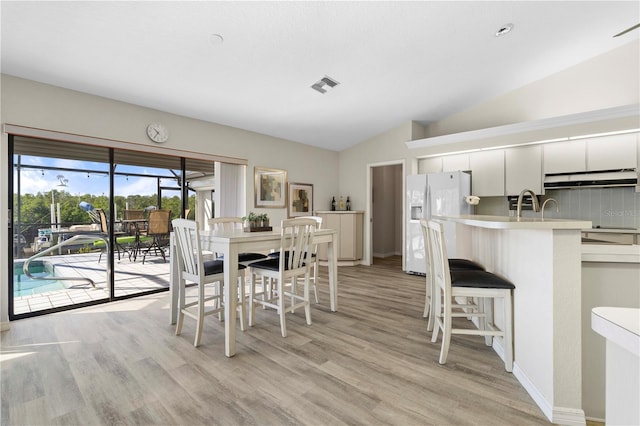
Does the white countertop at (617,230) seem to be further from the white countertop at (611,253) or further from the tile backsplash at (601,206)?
the white countertop at (611,253)

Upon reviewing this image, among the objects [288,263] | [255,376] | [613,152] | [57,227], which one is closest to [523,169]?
[613,152]

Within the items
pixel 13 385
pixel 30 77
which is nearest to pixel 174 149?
pixel 30 77

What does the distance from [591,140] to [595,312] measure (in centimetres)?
412

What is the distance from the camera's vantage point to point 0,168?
265 cm

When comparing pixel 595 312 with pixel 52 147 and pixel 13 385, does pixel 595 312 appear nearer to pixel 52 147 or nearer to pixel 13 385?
pixel 13 385

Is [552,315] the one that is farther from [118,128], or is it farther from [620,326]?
[118,128]

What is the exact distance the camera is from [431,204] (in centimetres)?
457

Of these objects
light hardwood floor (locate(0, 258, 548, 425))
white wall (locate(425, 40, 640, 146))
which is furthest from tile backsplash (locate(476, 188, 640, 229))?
light hardwood floor (locate(0, 258, 548, 425))

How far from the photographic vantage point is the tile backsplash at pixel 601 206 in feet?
11.6

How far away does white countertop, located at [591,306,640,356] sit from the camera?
621mm

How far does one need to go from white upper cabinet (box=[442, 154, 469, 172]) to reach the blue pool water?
5465 mm

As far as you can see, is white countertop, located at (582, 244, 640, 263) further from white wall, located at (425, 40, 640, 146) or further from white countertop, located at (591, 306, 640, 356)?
white wall, located at (425, 40, 640, 146)

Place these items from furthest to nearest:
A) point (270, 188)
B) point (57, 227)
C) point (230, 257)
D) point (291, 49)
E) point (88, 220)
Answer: point (270, 188) → point (88, 220) → point (57, 227) → point (291, 49) → point (230, 257)

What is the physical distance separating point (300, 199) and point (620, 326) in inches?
198
